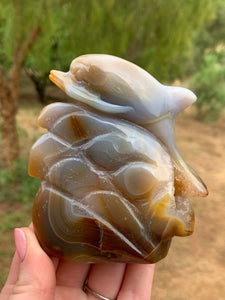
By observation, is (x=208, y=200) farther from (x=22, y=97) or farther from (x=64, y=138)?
(x=22, y=97)

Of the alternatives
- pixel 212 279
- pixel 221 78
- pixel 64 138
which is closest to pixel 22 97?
pixel 221 78

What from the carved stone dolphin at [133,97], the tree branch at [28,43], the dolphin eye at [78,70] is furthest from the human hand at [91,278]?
the tree branch at [28,43]

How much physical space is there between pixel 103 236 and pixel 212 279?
2.57m

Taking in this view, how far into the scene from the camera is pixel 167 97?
156 centimetres

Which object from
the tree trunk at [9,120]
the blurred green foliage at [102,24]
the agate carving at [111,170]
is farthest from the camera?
the tree trunk at [9,120]

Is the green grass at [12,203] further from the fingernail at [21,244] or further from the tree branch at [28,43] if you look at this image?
the fingernail at [21,244]

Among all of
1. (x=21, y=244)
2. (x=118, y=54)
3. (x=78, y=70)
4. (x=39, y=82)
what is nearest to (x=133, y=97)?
(x=78, y=70)

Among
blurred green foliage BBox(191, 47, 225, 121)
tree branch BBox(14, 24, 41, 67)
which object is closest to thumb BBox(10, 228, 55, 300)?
tree branch BBox(14, 24, 41, 67)

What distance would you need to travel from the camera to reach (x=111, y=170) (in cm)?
150

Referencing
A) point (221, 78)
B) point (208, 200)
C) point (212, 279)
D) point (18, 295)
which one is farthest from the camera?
point (221, 78)

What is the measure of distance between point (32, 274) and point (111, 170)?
578 mm

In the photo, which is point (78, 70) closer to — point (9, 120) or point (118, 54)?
point (118, 54)

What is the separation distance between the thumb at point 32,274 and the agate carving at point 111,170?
0.34 feet

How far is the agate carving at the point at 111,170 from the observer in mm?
1475
